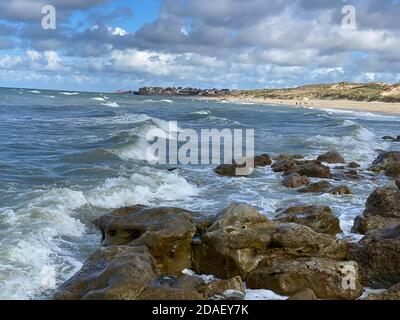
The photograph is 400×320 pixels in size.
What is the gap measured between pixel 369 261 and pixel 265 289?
6.41 feet

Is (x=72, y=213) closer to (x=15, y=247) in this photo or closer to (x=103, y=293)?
(x=15, y=247)

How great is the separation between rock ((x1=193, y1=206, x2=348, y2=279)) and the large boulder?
256cm

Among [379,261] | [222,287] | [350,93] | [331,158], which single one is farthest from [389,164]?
[350,93]

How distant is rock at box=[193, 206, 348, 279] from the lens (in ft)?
27.8

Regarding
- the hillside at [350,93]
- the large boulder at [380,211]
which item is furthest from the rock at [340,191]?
the hillside at [350,93]

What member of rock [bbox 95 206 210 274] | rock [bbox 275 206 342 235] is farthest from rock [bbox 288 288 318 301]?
rock [bbox 275 206 342 235]

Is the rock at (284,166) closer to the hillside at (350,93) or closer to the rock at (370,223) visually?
the rock at (370,223)

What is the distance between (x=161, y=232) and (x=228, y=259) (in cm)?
127

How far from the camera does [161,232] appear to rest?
8.74 metres

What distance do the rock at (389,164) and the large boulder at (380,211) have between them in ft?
23.9

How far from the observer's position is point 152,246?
8625mm

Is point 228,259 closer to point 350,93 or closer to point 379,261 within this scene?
point 379,261
